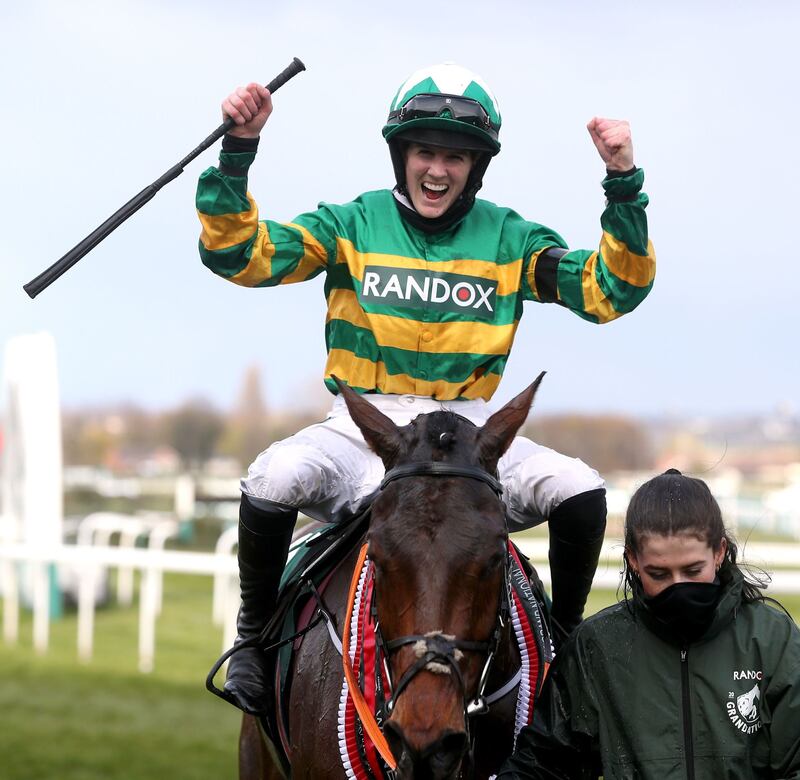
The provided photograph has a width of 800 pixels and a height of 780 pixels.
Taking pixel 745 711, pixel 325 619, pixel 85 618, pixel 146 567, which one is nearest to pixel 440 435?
pixel 325 619

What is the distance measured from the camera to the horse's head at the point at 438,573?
99.9 inches

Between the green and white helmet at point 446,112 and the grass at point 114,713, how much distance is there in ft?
14.6

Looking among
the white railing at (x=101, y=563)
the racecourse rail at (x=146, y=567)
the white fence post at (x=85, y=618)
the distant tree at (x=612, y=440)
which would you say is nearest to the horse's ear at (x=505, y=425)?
the racecourse rail at (x=146, y=567)

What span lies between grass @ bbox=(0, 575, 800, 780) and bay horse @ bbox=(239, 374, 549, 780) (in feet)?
13.8

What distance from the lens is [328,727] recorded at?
3.22 metres

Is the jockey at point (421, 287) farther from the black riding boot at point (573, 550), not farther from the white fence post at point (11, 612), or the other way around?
the white fence post at point (11, 612)

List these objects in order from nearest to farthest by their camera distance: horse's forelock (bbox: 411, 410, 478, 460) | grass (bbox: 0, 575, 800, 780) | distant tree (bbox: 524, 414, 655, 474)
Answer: horse's forelock (bbox: 411, 410, 478, 460) → grass (bbox: 0, 575, 800, 780) → distant tree (bbox: 524, 414, 655, 474)

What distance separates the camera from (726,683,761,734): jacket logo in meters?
2.73

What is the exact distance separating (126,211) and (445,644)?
1714mm

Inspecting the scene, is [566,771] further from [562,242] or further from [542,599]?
[562,242]

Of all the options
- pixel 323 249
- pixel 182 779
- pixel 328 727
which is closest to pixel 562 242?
pixel 323 249

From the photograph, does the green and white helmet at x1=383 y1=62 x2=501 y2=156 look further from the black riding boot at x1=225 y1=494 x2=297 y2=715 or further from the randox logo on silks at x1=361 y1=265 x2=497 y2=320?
the black riding boot at x1=225 y1=494 x2=297 y2=715

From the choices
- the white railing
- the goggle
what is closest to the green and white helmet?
the goggle

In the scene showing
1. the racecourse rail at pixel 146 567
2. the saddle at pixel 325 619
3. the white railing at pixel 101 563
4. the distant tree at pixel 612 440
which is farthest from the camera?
the distant tree at pixel 612 440
